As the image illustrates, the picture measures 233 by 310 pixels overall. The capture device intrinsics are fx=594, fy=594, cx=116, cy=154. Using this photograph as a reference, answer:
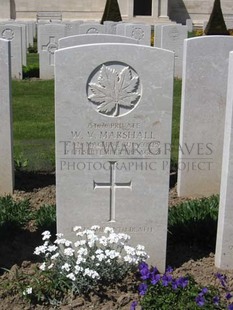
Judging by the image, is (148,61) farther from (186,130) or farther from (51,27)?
(51,27)

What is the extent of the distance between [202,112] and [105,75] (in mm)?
2165

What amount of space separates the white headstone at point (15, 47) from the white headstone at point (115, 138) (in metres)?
9.52

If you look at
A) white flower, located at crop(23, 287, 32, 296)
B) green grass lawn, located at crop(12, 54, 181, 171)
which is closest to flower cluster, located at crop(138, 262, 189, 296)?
white flower, located at crop(23, 287, 32, 296)

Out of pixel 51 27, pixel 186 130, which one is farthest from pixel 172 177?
pixel 51 27

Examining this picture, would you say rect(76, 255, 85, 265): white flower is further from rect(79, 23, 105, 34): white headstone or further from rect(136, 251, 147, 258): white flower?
rect(79, 23, 105, 34): white headstone

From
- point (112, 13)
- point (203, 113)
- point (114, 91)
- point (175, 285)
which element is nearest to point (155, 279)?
point (175, 285)

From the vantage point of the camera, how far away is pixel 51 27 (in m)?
14.5

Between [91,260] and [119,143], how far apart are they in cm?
81

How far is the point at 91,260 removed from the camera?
391 centimetres

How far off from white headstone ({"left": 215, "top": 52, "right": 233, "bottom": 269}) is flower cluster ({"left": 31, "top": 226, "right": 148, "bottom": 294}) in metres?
0.58

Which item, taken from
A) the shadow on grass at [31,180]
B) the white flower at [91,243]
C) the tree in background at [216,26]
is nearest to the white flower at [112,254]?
the white flower at [91,243]

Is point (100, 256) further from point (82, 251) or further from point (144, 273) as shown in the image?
point (144, 273)

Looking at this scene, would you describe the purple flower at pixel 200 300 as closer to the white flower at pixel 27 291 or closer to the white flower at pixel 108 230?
the white flower at pixel 108 230

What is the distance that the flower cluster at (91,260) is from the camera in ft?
12.7
